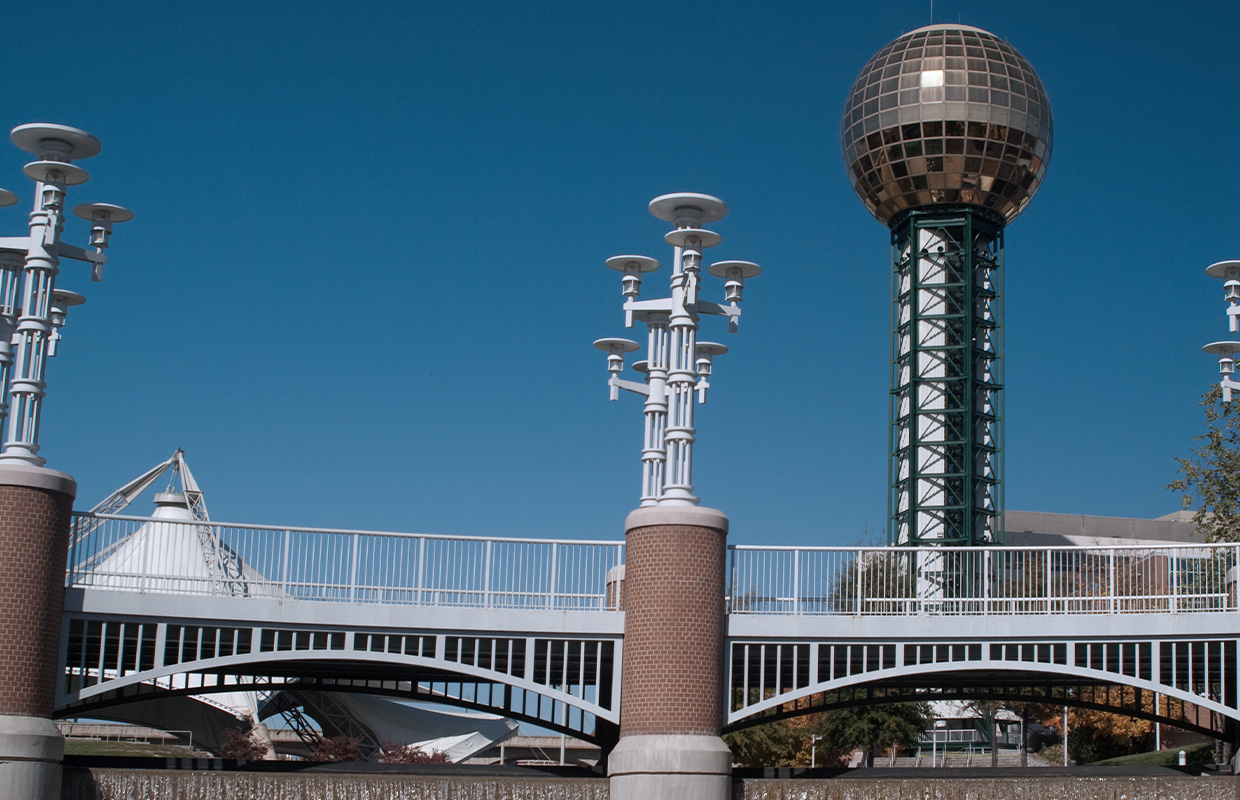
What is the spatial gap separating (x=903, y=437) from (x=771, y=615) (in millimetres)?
44938

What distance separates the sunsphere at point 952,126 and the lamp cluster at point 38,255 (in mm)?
47800

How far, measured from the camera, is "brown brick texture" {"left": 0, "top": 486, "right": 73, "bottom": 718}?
93.3 ft

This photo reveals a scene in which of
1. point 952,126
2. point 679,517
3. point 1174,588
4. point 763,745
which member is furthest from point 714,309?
point 952,126

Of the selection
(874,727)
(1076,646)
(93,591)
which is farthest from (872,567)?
(874,727)

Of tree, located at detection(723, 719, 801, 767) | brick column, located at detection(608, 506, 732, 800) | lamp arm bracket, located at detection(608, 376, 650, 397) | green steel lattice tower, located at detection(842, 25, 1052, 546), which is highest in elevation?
green steel lattice tower, located at detection(842, 25, 1052, 546)

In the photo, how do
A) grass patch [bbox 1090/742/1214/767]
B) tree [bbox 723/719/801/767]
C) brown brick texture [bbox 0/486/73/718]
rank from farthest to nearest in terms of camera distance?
tree [bbox 723/719/801/767] < grass patch [bbox 1090/742/1214/767] < brown brick texture [bbox 0/486/73/718]

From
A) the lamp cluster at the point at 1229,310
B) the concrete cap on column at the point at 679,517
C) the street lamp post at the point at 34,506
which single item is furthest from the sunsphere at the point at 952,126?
the street lamp post at the point at 34,506

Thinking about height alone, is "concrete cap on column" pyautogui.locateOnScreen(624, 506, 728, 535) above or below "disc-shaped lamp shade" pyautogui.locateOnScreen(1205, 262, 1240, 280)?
below

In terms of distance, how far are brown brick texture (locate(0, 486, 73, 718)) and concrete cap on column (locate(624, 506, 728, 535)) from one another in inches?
439

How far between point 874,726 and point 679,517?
101ft

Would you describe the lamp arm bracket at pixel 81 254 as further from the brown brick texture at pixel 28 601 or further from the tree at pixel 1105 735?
the tree at pixel 1105 735

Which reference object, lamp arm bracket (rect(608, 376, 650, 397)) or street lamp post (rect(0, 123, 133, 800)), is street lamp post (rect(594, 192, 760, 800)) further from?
street lamp post (rect(0, 123, 133, 800))

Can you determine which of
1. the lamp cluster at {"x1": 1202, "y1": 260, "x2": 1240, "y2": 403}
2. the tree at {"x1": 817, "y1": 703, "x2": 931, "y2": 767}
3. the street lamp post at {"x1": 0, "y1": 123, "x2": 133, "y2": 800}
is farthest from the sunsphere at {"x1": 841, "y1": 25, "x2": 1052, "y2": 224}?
the street lamp post at {"x1": 0, "y1": 123, "x2": 133, "y2": 800}

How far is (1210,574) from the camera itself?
3325cm
